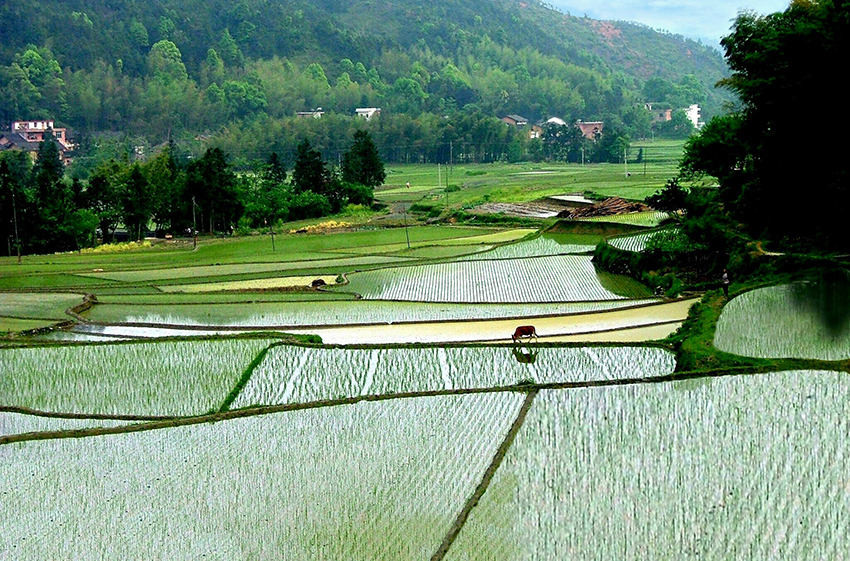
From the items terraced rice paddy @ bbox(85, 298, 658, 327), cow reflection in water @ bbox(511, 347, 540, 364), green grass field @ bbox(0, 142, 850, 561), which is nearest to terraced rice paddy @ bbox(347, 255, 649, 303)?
terraced rice paddy @ bbox(85, 298, 658, 327)

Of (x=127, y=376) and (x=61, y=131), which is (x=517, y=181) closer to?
(x=127, y=376)

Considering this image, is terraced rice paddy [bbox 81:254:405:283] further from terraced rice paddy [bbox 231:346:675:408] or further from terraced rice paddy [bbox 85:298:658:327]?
terraced rice paddy [bbox 231:346:675:408]

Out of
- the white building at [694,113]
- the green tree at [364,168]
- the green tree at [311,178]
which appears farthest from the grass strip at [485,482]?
the white building at [694,113]

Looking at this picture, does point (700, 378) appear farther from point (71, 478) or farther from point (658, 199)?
point (658, 199)

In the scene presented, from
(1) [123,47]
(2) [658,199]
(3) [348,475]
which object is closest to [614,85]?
(1) [123,47]

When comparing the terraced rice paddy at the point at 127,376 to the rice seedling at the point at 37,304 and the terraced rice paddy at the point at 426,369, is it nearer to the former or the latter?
the terraced rice paddy at the point at 426,369

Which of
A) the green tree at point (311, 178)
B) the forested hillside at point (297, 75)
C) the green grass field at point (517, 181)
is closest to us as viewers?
the green grass field at point (517, 181)
